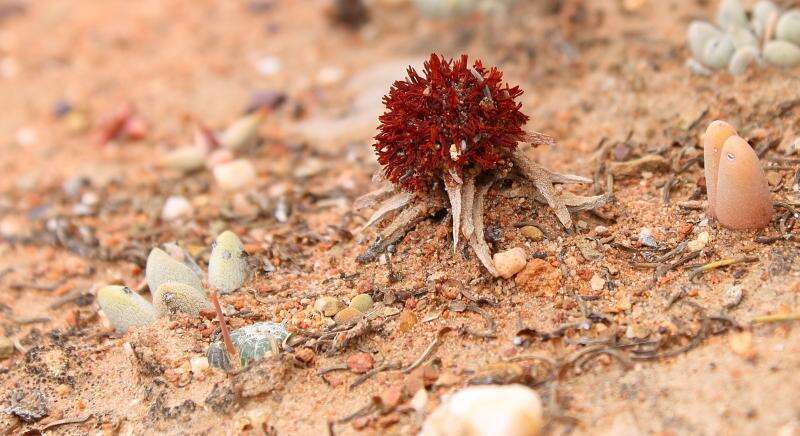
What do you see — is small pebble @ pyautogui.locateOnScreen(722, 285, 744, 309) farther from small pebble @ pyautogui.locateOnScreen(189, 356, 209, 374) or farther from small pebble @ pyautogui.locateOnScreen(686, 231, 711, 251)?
small pebble @ pyautogui.locateOnScreen(189, 356, 209, 374)

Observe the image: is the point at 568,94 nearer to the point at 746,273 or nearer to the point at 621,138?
the point at 621,138

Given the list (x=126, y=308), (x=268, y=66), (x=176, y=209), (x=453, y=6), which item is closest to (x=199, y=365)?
(x=126, y=308)

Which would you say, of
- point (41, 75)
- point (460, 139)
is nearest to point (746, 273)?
point (460, 139)

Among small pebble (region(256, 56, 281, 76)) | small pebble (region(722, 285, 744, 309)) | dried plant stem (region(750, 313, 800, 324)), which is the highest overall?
small pebble (region(256, 56, 281, 76))

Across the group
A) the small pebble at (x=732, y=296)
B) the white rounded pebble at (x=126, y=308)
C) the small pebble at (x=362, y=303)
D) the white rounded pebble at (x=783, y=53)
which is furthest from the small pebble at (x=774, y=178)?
the white rounded pebble at (x=126, y=308)

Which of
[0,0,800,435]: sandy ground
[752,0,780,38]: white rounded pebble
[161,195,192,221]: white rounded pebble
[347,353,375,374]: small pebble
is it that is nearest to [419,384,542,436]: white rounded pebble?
[0,0,800,435]: sandy ground

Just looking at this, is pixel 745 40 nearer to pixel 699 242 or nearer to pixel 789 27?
pixel 789 27
